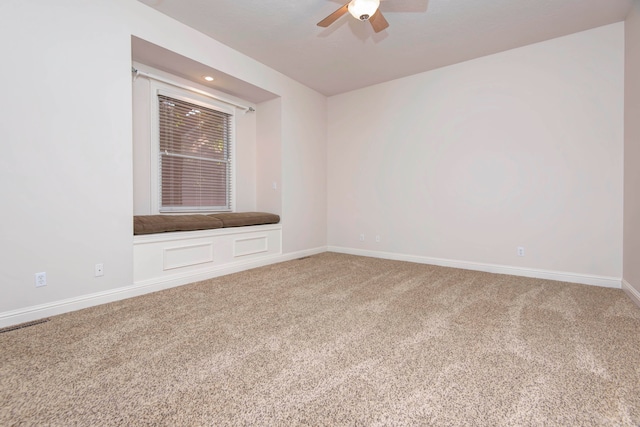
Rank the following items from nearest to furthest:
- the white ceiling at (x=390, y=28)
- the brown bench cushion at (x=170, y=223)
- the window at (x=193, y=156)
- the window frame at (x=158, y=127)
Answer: the white ceiling at (x=390, y=28) → the brown bench cushion at (x=170, y=223) → the window frame at (x=158, y=127) → the window at (x=193, y=156)

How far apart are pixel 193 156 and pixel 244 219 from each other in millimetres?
1112

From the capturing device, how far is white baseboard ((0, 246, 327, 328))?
80.5 inches

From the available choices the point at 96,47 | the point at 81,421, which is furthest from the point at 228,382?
the point at 96,47

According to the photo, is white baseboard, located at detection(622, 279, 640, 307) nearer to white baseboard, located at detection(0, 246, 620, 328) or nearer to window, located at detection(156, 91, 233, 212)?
white baseboard, located at detection(0, 246, 620, 328)

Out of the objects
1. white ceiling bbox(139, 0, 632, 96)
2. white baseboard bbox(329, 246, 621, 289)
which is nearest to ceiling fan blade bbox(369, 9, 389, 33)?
white ceiling bbox(139, 0, 632, 96)

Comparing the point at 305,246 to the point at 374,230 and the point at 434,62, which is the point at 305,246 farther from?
the point at 434,62

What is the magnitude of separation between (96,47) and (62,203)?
4.42 feet

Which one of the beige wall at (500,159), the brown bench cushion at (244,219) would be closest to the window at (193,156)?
the brown bench cushion at (244,219)

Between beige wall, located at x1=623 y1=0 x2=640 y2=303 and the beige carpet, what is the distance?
33cm

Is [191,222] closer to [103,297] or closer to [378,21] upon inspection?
[103,297]

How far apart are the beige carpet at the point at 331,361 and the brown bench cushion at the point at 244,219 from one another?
1.12 metres

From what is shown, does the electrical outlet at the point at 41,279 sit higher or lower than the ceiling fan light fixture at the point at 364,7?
lower

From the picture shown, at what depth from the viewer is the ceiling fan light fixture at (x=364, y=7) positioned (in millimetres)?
2150

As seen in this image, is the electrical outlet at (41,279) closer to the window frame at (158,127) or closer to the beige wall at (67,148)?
the beige wall at (67,148)
